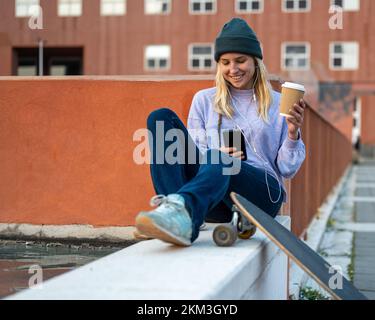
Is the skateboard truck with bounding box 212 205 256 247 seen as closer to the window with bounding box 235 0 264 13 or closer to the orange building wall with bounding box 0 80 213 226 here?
the orange building wall with bounding box 0 80 213 226

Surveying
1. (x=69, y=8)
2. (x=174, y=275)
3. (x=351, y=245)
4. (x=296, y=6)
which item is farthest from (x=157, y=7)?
(x=174, y=275)

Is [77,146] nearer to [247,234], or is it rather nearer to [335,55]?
[247,234]

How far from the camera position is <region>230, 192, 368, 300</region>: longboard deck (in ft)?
9.27

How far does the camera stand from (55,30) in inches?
1400

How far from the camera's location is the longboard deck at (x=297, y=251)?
2.83 metres

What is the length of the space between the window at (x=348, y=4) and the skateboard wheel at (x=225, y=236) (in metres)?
36.1

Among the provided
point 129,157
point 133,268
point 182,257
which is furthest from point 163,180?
point 129,157

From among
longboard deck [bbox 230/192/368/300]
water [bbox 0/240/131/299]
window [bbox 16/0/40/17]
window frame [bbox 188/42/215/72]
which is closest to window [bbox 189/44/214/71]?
window frame [bbox 188/42/215/72]

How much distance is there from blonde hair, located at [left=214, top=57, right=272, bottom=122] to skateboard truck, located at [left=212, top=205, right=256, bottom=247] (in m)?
0.79

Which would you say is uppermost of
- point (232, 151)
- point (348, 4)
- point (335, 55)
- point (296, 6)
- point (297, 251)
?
point (348, 4)

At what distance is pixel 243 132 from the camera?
382cm

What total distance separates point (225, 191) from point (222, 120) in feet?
2.37

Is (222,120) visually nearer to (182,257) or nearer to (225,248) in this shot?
(225,248)

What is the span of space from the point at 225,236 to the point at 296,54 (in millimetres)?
35377
